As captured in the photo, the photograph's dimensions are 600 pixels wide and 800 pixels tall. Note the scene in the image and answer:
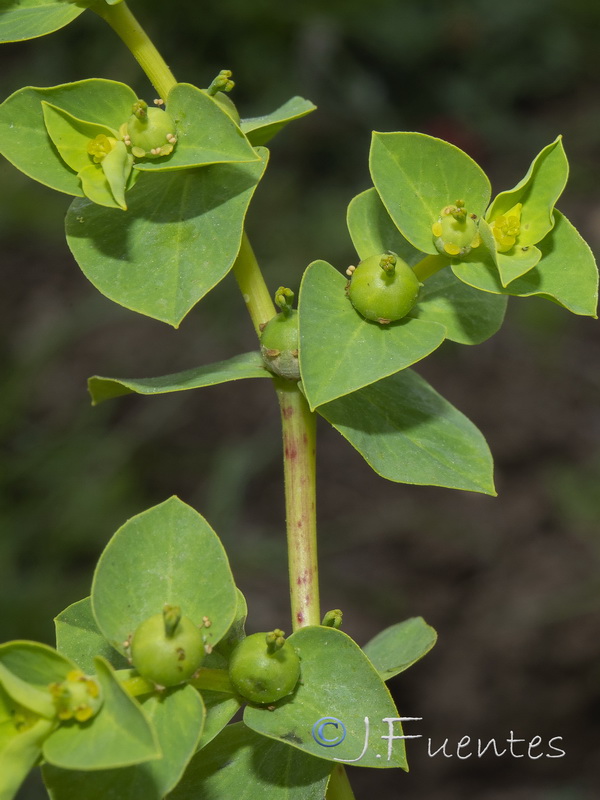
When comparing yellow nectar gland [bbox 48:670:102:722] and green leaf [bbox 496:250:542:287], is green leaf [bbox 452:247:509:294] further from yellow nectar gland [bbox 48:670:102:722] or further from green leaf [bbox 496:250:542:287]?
yellow nectar gland [bbox 48:670:102:722]

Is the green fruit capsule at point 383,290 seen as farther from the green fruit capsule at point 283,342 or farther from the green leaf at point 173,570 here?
the green leaf at point 173,570

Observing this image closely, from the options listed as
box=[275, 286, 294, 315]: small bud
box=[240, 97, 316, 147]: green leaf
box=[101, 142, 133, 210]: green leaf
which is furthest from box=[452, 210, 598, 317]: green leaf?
box=[101, 142, 133, 210]: green leaf

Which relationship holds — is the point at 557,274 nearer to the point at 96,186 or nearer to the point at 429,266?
the point at 429,266

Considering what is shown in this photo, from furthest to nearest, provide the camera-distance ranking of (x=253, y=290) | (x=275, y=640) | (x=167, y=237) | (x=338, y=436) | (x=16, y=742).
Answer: (x=338, y=436) < (x=253, y=290) < (x=167, y=237) < (x=275, y=640) < (x=16, y=742)

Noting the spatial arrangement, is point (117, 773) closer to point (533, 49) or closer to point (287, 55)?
point (287, 55)

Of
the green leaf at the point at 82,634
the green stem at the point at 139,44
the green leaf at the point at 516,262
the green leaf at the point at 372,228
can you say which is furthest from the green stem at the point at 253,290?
the green leaf at the point at 82,634

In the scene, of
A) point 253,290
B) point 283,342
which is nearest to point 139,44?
point 253,290
